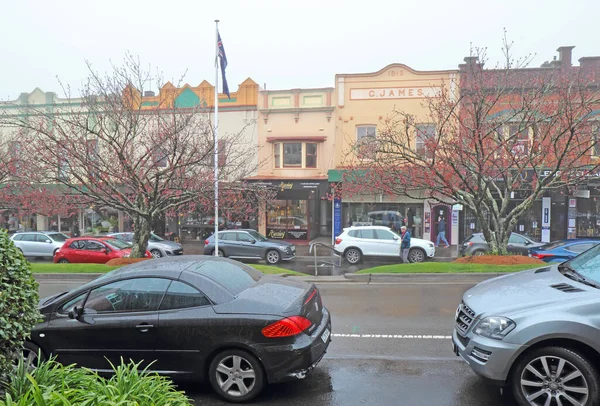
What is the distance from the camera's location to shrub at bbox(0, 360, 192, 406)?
267cm

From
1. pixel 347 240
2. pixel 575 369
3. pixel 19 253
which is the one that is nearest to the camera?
pixel 19 253

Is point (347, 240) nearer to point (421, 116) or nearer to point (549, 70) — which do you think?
point (421, 116)

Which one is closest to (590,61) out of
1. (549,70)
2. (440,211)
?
(549,70)

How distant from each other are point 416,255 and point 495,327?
1358 centimetres

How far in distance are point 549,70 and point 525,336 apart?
2166cm

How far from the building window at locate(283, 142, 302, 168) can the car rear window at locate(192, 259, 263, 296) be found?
1947 cm

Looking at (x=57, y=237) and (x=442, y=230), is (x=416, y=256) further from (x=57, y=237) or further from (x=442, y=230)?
(x=57, y=237)

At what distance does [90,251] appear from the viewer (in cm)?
1658

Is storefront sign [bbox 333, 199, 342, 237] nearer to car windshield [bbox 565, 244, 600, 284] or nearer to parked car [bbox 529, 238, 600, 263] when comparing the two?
parked car [bbox 529, 238, 600, 263]

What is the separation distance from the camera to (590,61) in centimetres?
2228

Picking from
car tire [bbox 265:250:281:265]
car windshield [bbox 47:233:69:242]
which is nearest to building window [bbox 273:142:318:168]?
car tire [bbox 265:250:281:265]

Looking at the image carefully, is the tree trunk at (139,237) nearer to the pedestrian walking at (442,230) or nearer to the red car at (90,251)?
the red car at (90,251)

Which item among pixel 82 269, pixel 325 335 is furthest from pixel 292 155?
pixel 325 335

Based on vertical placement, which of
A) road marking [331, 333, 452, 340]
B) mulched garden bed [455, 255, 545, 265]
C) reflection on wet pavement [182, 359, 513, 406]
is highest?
mulched garden bed [455, 255, 545, 265]
